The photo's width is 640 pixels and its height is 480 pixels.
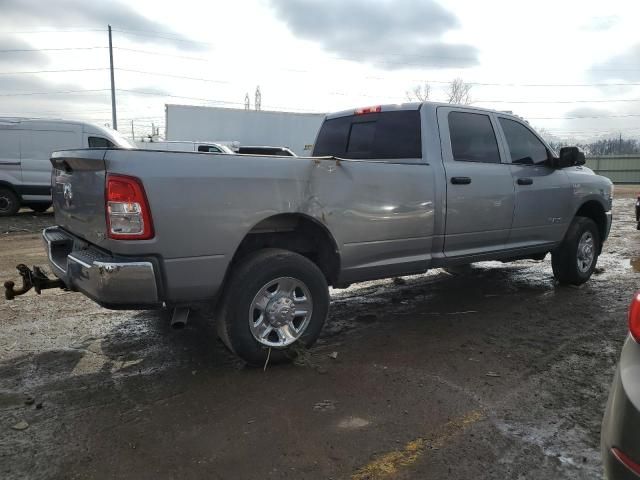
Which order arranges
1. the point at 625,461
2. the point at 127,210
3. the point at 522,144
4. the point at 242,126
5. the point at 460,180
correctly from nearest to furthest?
the point at 625,461 < the point at 127,210 < the point at 460,180 < the point at 522,144 < the point at 242,126

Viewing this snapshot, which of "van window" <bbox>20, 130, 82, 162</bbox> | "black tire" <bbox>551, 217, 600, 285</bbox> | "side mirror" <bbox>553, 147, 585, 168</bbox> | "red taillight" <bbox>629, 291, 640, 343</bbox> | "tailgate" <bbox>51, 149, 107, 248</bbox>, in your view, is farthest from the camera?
"van window" <bbox>20, 130, 82, 162</bbox>

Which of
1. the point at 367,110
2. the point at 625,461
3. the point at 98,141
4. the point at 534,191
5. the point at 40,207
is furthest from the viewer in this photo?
the point at 40,207

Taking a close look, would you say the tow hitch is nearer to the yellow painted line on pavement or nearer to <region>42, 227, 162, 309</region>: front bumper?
<region>42, 227, 162, 309</region>: front bumper

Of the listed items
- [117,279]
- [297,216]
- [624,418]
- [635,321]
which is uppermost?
[297,216]

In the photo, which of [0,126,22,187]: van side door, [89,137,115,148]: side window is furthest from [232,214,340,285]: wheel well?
[0,126,22,187]: van side door

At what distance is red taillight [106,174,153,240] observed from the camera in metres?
3.07

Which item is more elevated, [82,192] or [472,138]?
[472,138]

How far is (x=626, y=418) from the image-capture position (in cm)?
185

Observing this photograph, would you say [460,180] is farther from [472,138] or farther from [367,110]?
[367,110]

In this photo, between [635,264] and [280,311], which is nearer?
[280,311]

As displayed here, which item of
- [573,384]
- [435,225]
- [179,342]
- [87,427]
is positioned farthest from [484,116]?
[87,427]

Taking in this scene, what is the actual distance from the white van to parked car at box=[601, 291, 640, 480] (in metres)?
12.3

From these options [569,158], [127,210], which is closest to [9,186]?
[127,210]

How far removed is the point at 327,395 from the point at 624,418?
6.30ft
